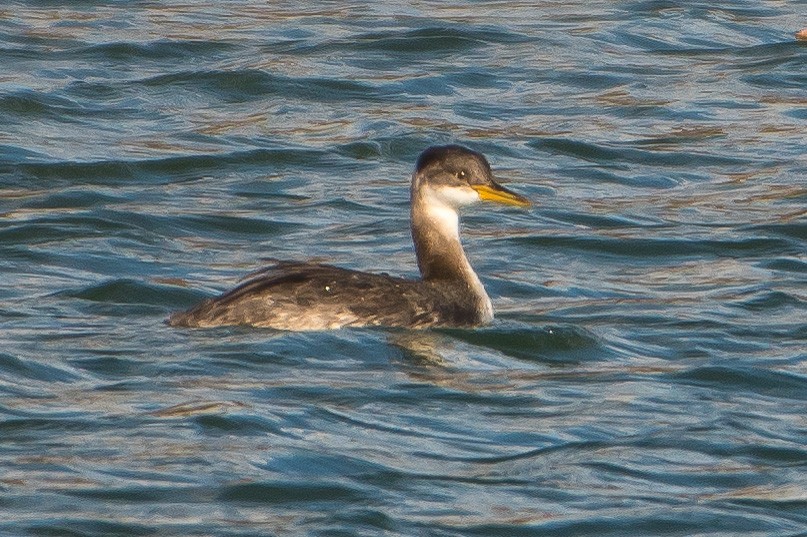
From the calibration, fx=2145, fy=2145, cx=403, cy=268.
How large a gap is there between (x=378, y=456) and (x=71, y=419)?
1309mm

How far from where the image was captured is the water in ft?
26.4

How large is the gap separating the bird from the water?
105mm

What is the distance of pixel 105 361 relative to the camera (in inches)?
380

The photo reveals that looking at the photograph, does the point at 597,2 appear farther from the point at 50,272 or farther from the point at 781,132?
the point at 50,272

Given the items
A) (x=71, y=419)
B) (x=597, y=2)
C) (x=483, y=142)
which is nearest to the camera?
(x=71, y=419)

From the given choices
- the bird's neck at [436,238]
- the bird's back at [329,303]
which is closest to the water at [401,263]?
the bird's back at [329,303]

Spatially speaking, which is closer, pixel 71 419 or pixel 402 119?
pixel 71 419

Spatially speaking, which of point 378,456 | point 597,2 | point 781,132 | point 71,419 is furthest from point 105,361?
point 597,2

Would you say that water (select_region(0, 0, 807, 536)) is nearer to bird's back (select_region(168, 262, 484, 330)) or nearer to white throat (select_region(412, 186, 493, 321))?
bird's back (select_region(168, 262, 484, 330))

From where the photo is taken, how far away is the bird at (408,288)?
33.3 ft

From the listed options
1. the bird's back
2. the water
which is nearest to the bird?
the bird's back

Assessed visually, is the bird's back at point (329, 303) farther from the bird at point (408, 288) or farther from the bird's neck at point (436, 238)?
the bird's neck at point (436, 238)

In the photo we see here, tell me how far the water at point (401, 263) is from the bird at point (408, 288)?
10 cm

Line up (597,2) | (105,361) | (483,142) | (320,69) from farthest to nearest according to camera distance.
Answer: (597,2) → (320,69) → (483,142) → (105,361)
